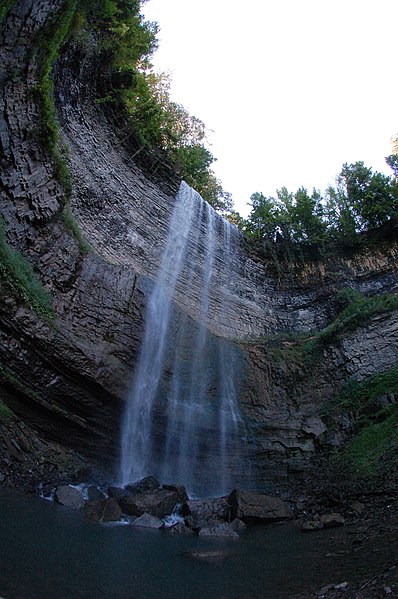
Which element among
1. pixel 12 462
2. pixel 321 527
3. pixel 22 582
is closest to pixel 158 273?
pixel 12 462

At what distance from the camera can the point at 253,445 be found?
11.7 m

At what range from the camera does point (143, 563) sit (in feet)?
14.7

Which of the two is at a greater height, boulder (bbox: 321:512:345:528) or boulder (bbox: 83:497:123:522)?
boulder (bbox: 321:512:345:528)

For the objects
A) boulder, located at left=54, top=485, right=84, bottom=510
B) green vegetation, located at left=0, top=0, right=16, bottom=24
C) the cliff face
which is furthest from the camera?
the cliff face

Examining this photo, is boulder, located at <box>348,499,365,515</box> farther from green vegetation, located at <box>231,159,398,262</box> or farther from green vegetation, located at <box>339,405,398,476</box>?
green vegetation, located at <box>231,159,398,262</box>

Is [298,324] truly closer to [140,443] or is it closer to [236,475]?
[236,475]

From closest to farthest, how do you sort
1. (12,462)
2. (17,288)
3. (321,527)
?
(321,527) → (12,462) → (17,288)

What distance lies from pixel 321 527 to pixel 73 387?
229 inches

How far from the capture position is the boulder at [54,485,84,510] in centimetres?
721

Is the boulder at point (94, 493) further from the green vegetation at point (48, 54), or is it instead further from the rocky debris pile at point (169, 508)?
the green vegetation at point (48, 54)

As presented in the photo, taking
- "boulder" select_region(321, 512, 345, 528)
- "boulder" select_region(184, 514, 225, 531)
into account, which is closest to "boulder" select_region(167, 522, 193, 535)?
"boulder" select_region(184, 514, 225, 531)

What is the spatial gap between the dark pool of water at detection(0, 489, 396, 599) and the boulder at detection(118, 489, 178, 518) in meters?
1.34

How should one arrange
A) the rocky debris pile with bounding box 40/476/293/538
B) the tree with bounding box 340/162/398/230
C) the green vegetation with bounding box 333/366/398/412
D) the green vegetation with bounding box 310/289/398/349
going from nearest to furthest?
the rocky debris pile with bounding box 40/476/293/538 < the green vegetation with bounding box 333/366/398/412 < the green vegetation with bounding box 310/289/398/349 < the tree with bounding box 340/162/398/230

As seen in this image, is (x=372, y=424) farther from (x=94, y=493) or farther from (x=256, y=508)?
(x=94, y=493)
